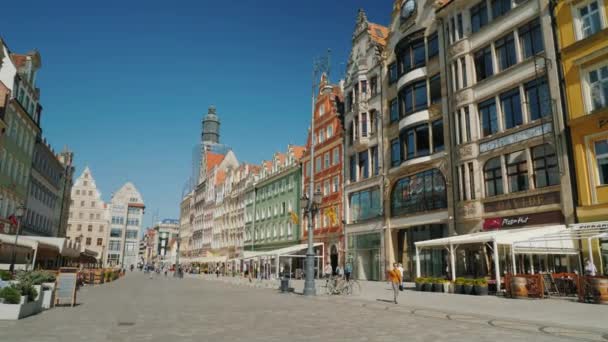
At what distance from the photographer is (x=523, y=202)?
24609mm

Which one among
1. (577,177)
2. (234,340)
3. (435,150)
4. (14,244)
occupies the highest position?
(435,150)

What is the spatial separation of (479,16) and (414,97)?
7.14 metres

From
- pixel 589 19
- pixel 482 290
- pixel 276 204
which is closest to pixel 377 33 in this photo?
pixel 589 19

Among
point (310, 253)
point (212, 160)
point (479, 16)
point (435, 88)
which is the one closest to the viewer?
point (310, 253)

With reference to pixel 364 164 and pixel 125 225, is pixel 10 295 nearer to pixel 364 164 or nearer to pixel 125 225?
pixel 364 164

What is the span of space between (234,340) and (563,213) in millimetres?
20204

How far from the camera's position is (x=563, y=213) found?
22484mm

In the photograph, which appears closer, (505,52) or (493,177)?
(493,177)

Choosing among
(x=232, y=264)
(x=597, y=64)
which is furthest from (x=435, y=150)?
(x=232, y=264)

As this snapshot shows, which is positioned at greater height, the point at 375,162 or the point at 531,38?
the point at 531,38

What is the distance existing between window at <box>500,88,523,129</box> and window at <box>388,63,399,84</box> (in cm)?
1145

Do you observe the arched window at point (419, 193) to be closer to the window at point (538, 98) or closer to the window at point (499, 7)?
the window at point (538, 98)

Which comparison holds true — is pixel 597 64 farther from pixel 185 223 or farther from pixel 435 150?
pixel 185 223

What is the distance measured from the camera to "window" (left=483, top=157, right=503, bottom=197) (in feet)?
86.7
